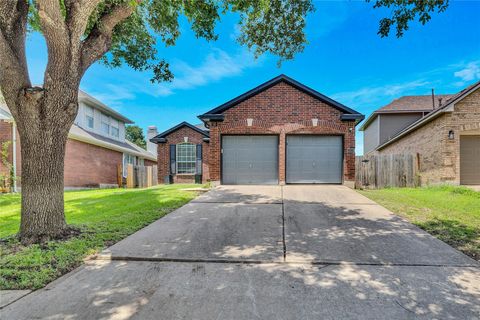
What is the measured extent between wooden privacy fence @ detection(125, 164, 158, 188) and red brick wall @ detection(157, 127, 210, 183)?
167 centimetres

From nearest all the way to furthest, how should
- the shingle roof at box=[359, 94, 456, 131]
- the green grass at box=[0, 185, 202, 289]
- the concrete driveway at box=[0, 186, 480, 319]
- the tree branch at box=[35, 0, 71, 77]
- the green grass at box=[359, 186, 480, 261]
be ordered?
the concrete driveway at box=[0, 186, 480, 319] < the green grass at box=[0, 185, 202, 289] < the tree branch at box=[35, 0, 71, 77] < the green grass at box=[359, 186, 480, 261] < the shingle roof at box=[359, 94, 456, 131]

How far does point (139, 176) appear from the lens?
15852 millimetres

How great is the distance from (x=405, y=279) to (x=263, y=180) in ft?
27.8

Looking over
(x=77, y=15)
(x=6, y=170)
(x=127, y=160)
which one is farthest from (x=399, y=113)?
(x=6, y=170)

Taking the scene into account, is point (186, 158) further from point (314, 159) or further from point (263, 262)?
point (263, 262)

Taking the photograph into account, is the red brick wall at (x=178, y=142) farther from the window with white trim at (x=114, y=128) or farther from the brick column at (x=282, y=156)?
the brick column at (x=282, y=156)

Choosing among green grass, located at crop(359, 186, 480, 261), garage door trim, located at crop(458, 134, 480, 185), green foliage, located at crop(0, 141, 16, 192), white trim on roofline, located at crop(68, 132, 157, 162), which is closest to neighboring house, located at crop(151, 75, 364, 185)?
green grass, located at crop(359, 186, 480, 261)

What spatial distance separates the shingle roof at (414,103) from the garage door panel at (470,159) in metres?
9.75

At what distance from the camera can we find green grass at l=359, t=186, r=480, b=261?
4.32 m

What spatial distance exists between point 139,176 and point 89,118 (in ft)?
18.4

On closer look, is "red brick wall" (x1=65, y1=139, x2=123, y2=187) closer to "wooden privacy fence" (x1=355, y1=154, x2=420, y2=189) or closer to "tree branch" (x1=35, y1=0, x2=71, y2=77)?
"tree branch" (x1=35, y1=0, x2=71, y2=77)

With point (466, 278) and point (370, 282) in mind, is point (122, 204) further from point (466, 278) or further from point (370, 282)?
point (466, 278)

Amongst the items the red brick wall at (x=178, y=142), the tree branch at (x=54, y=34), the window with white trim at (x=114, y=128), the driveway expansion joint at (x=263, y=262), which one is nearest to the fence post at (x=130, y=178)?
the red brick wall at (x=178, y=142)

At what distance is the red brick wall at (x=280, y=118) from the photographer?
1102 centimetres
